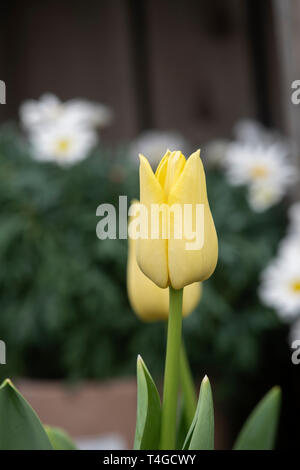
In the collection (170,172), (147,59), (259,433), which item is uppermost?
(147,59)

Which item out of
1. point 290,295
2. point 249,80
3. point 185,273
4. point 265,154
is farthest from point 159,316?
point 249,80

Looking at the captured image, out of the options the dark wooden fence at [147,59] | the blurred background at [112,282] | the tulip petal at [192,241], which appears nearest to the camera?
the tulip petal at [192,241]

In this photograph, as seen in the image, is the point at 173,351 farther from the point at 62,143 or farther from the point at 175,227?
the point at 62,143

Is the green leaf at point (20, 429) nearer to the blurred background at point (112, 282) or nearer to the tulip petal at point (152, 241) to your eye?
the tulip petal at point (152, 241)

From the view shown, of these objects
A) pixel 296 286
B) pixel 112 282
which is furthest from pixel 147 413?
pixel 112 282

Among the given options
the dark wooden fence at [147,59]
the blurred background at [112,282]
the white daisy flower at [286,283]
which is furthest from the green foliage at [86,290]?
the dark wooden fence at [147,59]

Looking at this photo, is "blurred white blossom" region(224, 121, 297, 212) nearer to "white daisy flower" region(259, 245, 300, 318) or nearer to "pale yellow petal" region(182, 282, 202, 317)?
"white daisy flower" region(259, 245, 300, 318)

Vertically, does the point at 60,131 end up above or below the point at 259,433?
above
